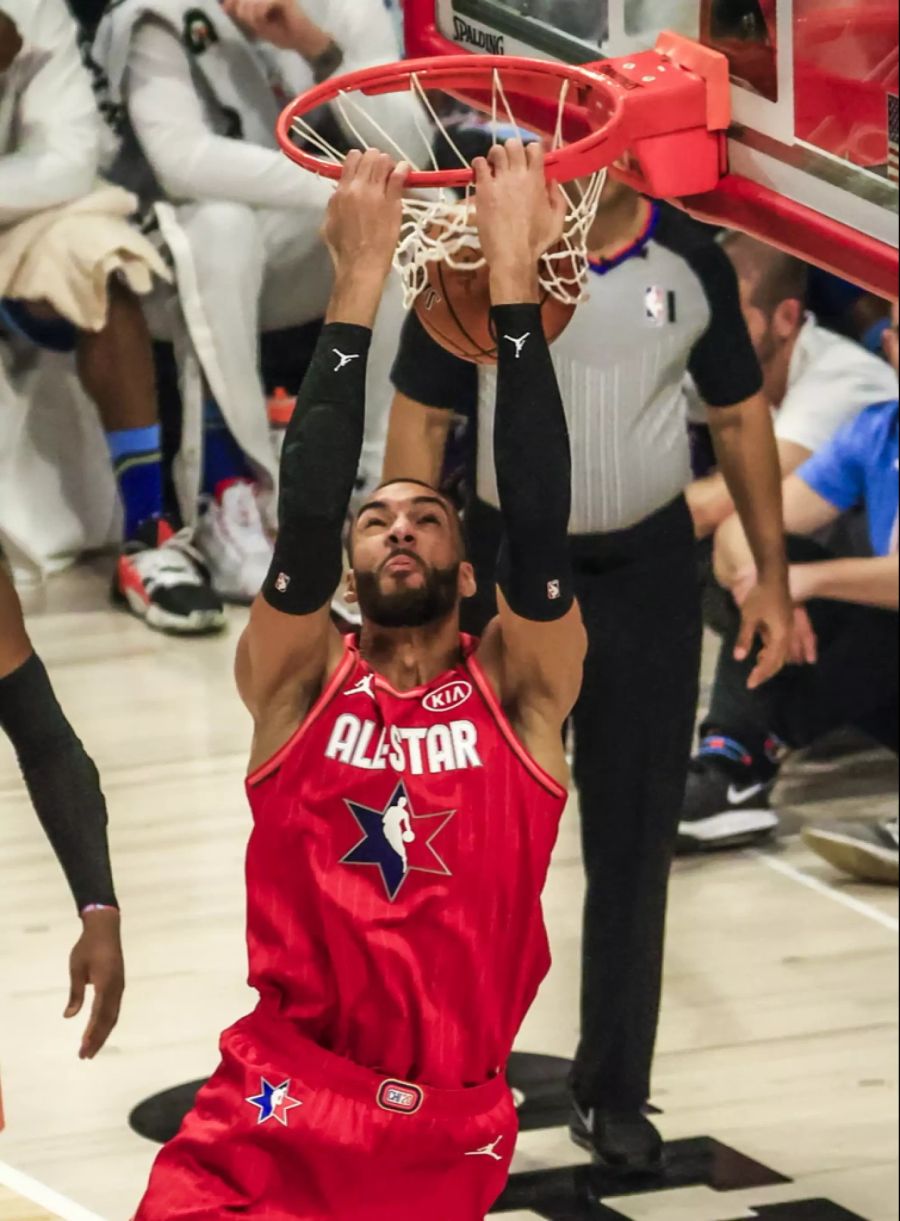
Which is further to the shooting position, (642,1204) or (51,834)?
(642,1204)

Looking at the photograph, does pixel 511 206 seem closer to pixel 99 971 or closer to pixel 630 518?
pixel 630 518

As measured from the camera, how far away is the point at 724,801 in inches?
182

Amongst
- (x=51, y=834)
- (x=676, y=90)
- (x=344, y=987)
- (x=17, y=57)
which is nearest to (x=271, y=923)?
(x=344, y=987)

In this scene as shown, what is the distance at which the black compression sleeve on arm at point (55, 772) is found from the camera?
2.81 metres

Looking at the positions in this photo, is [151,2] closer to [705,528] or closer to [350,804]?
[705,528]

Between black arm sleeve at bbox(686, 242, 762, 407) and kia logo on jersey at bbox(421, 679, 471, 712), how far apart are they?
85 centimetres

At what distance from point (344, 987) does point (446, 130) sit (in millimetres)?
1399

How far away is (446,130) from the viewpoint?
138 inches

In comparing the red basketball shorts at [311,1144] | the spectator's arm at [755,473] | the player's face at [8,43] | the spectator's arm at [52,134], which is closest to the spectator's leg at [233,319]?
the spectator's arm at [52,134]

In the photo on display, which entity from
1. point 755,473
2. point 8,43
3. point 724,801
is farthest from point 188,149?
point 724,801

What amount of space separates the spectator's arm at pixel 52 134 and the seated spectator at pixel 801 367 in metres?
1.43

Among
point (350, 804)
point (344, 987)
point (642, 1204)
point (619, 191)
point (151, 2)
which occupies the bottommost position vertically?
point (642, 1204)

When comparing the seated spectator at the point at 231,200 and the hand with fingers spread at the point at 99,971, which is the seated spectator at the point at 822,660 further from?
the hand with fingers spread at the point at 99,971

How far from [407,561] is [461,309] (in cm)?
37
